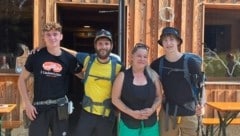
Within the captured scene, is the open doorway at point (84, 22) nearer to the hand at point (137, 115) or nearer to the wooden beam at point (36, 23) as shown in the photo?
the wooden beam at point (36, 23)

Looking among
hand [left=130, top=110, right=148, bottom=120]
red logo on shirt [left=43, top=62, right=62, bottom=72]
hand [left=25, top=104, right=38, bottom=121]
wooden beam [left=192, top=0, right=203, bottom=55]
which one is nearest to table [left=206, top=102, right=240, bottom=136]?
wooden beam [left=192, top=0, right=203, bottom=55]

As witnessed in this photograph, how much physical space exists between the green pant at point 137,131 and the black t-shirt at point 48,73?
65 cm

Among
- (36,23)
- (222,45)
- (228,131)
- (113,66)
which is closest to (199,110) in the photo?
(113,66)

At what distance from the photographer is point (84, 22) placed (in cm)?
1023

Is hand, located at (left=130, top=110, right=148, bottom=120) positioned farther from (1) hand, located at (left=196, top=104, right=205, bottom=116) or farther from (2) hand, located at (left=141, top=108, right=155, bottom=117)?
(1) hand, located at (left=196, top=104, right=205, bottom=116)

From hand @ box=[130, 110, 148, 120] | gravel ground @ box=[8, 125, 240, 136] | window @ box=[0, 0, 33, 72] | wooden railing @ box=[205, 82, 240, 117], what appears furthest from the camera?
wooden railing @ box=[205, 82, 240, 117]

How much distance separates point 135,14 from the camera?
27.6 feet

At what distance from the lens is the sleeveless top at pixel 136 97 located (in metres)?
4.39

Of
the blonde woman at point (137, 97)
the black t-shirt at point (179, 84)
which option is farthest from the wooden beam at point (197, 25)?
the blonde woman at point (137, 97)

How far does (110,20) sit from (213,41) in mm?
2130

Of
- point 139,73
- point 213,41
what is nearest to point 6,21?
point 213,41

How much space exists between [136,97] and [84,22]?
6.06 metres

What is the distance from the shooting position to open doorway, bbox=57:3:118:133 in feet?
28.0

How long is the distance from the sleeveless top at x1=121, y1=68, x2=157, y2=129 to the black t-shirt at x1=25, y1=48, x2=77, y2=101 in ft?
1.98
